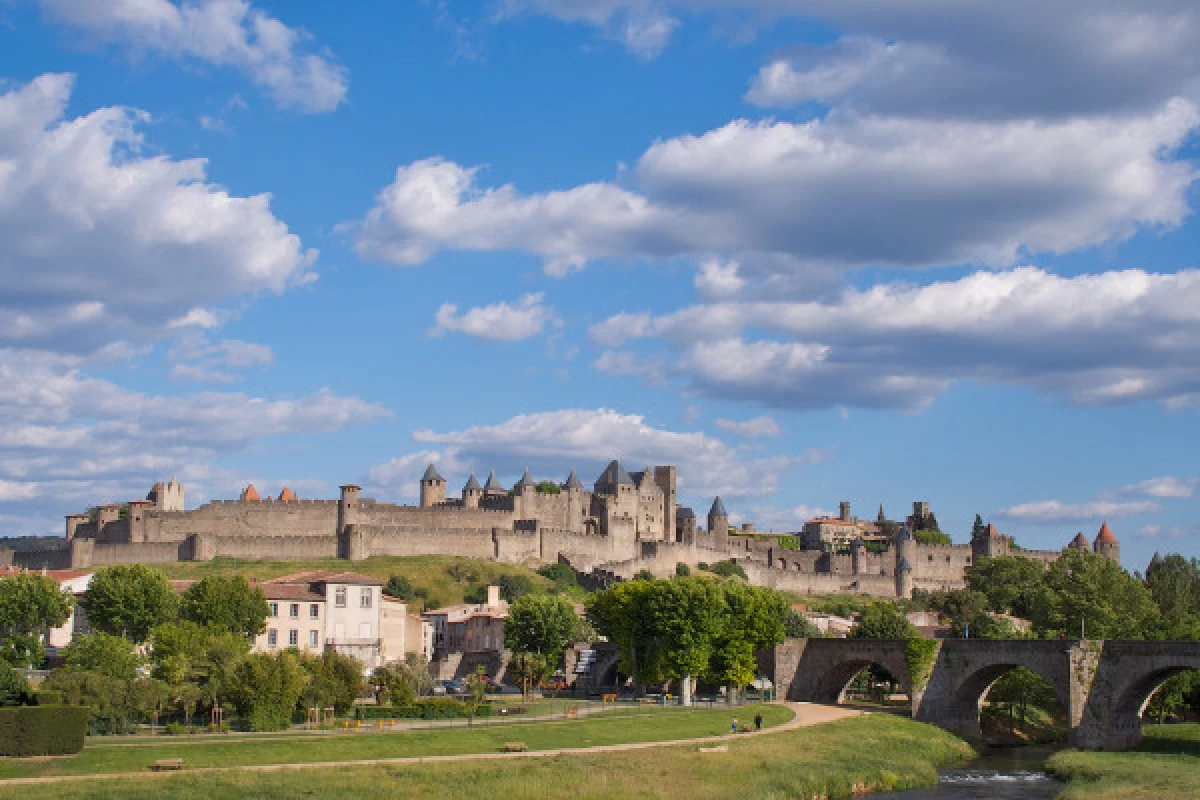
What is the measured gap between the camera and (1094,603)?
84.9 metres

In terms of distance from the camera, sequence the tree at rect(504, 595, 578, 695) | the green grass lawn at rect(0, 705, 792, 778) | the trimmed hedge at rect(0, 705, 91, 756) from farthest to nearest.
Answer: the tree at rect(504, 595, 578, 695) < the trimmed hedge at rect(0, 705, 91, 756) < the green grass lawn at rect(0, 705, 792, 778)

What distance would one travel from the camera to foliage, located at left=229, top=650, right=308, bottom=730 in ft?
159

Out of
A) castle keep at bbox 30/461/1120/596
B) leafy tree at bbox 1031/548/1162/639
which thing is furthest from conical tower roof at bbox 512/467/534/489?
leafy tree at bbox 1031/548/1162/639

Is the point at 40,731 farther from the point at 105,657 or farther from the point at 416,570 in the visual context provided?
the point at 416,570

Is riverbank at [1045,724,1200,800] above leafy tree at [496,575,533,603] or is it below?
below

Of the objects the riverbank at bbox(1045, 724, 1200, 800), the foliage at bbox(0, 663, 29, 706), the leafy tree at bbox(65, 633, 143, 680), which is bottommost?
the riverbank at bbox(1045, 724, 1200, 800)

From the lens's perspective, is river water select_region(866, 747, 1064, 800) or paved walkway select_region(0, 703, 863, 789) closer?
paved walkway select_region(0, 703, 863, 789)

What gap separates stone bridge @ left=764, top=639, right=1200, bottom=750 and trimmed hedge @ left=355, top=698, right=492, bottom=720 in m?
22.2

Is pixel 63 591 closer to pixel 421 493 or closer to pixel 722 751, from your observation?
pixel 722 751

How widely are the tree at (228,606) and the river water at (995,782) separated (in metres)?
33.6

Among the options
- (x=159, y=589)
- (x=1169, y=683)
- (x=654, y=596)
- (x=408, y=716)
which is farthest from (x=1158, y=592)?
(x=159, y=589)

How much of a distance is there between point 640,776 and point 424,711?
14.4m

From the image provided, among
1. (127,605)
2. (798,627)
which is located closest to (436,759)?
(127,605)

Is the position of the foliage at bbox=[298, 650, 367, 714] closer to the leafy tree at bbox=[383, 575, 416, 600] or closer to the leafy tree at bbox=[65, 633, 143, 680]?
the leafy tree at bbox=[65, 633, 143, 680]
